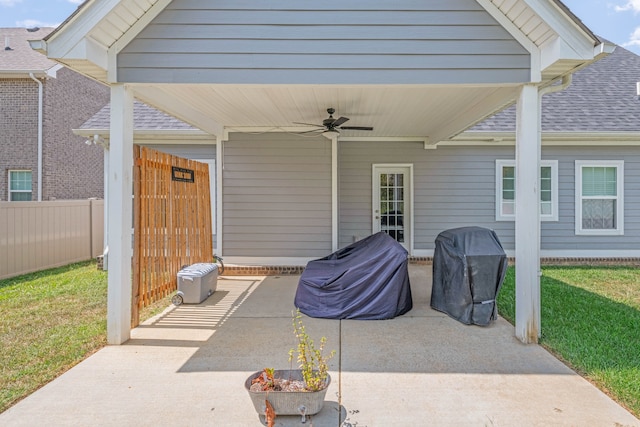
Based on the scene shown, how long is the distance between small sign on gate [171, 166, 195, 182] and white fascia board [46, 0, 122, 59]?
219 cm

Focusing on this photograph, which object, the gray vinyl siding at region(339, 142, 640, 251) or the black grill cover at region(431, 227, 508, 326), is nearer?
the black grill cover at region(431, 227, 508, 326)

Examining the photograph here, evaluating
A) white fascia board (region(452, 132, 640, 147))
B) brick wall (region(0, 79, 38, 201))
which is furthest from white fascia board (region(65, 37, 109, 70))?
brick wall (region(0, 79, 38, 201))

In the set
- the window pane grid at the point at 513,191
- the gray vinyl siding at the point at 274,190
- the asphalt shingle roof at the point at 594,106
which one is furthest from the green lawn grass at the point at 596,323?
the gray vinyl siding at the point at 274,190

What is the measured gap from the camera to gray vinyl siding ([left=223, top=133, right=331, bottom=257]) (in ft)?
26.1

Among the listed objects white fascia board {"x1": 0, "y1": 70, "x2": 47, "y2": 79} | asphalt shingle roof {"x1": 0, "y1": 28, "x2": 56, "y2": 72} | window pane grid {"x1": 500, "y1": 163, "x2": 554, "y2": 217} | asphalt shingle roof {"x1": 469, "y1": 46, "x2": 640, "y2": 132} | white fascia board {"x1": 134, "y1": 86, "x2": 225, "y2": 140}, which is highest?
asphalt shingle roof {"x1": 0, "y1": 28, "x2": 56, "y2": 72}

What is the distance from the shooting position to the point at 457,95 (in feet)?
17.0

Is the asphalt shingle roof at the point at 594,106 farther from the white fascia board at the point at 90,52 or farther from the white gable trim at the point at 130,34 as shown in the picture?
the white fascia board at the point at 90,52

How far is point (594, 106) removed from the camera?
29.9ft

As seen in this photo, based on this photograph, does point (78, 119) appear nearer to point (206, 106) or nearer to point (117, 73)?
point (206, 106)

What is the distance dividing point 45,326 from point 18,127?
352 inches

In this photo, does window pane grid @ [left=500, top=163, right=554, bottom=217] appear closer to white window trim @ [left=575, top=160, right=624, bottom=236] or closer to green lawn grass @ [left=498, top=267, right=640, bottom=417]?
white window trim @ [left=575, top=160, right=624, bottom=236]

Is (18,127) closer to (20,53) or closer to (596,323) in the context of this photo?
(20,53)

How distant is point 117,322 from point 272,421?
235cm

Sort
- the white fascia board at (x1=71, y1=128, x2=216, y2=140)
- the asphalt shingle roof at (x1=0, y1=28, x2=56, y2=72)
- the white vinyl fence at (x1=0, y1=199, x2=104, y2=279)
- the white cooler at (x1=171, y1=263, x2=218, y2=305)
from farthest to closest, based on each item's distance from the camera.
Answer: the asphalt shingle roof at (x1=0, y1=28, x2=56, y2=72), the white fascia board at (x1=71, y1=128, x2=216, y2=140), the white vinyl fence at (x1=0, y1=199, x2=104, y2=279), the white cooler at (x1=171, y1=263, x2=218, y2=305)
